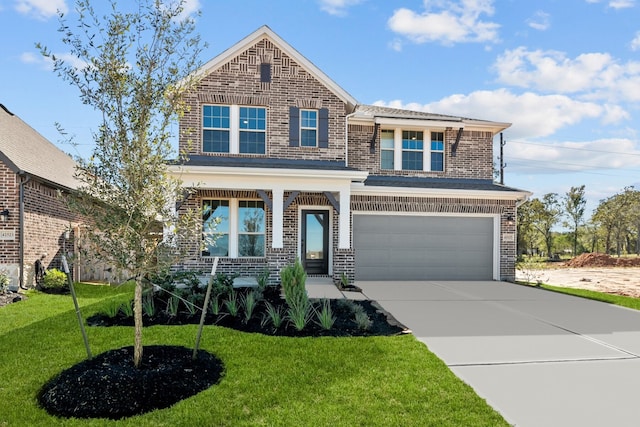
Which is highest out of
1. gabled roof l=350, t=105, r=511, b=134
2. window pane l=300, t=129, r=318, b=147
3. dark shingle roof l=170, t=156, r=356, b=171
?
gabled roof l=350, t=105, r=511, b=134

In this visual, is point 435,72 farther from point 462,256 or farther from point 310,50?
point 462,256

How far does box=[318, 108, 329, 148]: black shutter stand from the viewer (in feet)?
40.9

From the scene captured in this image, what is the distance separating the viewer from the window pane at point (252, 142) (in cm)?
1218

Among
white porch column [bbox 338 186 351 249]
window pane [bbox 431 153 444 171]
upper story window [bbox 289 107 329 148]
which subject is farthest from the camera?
window pane [bbox 431 153 444 171]

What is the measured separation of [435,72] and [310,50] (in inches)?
208

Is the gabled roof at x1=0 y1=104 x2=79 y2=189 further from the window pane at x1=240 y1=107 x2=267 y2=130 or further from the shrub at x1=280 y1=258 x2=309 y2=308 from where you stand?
the shrub at x1=280 y1=258 x2=309 y2=308

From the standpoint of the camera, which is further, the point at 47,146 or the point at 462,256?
the point at 47,146

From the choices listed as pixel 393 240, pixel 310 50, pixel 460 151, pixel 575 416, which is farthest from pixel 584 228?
pixel 575 416

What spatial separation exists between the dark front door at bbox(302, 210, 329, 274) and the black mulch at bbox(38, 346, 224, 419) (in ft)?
26.4

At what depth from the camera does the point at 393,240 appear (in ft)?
42.2

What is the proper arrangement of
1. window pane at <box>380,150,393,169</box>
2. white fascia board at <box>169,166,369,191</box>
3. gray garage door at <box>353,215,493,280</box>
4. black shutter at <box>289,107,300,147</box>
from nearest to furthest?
1. white fascia board at <box>169,166,369,191</box>
2. black shutter at <box>289,107,300,147</box>
3. gray garage door at <box>353,215,493,280</box>
4. window pane at <box>380,150,393,169</box>

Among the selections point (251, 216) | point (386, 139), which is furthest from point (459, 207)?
point (251, 216)

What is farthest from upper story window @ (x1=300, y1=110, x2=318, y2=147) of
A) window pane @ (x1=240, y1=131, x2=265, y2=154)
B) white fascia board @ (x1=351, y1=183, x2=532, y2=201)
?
white fascia board @ (x1=351, y1=183, x2=532, y2=201)

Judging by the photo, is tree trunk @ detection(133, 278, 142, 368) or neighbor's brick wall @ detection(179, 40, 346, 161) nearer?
tree trunk @ detection(133, 278, 142, 368)
